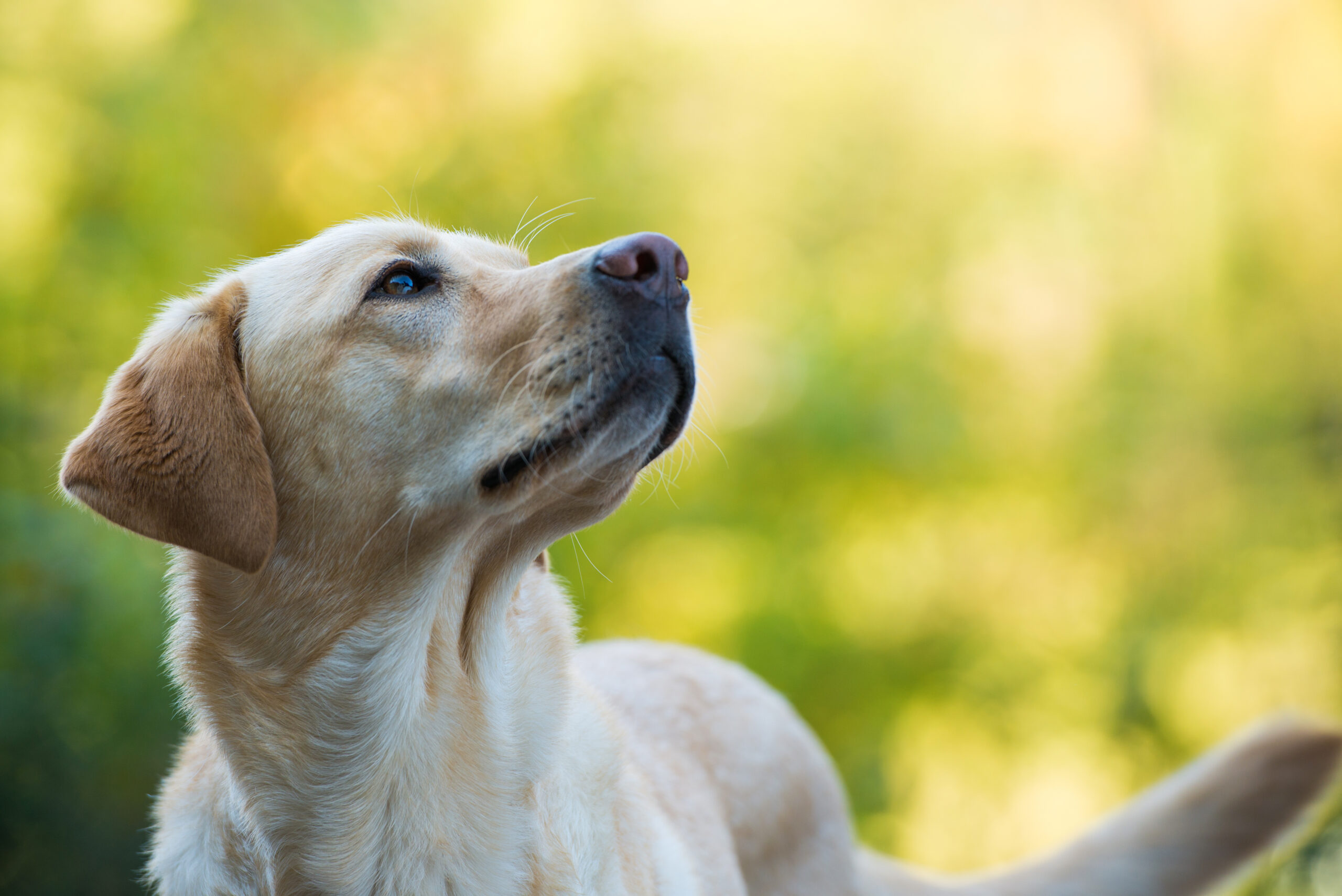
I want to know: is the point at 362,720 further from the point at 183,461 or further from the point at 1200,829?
the point at 1200,829

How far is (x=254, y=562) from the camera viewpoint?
74.5 inches

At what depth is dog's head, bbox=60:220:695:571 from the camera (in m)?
1.88

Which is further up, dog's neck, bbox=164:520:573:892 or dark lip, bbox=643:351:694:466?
dark lip, bbox=643:351:694:466

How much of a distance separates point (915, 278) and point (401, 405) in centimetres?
483

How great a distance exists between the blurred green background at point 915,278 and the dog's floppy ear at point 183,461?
349cm

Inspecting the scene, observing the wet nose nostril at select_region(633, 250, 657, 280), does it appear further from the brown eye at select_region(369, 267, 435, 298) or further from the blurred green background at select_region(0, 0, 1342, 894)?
the blurred green background at select_region(0, 0, 1342, 894)

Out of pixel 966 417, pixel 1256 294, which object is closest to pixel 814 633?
pixel 966 417

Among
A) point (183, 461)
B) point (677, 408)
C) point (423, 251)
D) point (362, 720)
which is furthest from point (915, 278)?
point (183, 461)

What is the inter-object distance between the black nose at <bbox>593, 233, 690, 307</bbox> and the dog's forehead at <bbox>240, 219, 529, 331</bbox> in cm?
42

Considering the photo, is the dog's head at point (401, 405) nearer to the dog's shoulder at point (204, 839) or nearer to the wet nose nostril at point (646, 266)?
the wet nose nostril at point (646, 266)

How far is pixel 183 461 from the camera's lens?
1.92 metres

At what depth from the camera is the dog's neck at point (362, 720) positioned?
1992mm

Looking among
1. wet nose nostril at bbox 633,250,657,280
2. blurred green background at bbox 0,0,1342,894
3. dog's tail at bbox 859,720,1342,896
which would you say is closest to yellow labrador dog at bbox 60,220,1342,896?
wet nose nostril at bbox 633,250,657,280

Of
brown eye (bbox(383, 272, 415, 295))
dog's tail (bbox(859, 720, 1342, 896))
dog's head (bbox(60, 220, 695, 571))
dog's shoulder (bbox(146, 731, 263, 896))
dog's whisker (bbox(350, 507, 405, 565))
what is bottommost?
dog's shoulder (bbox(146, 731, 263, 896))
